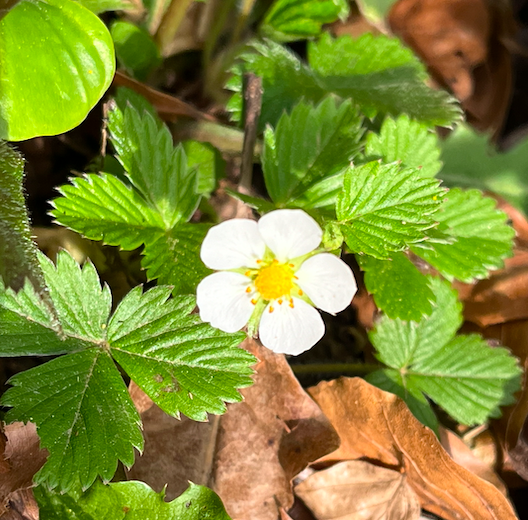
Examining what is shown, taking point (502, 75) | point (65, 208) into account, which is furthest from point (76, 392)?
point (502, 75)

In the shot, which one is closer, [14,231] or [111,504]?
[14,231]

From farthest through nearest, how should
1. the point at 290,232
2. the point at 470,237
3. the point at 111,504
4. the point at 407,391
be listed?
the point at 407,391, the point at 470,237, the point at 111,504, the point at 290,232

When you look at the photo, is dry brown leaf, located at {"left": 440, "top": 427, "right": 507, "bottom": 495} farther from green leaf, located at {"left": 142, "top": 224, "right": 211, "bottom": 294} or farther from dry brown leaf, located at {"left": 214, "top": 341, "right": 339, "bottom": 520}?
green leaf, located at {"left": 142, "top": 224, "right": 211, "bottom": 294}

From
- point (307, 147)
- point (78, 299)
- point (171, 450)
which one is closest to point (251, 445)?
point (171, 450)

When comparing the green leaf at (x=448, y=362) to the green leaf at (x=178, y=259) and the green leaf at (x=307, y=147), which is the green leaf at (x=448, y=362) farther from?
the green leaf at (x=178, y=259)

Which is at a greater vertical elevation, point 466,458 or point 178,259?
point 178,259

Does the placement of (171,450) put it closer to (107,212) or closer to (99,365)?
(99,365)

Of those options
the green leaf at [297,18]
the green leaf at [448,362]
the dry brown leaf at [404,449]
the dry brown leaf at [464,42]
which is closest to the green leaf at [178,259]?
the dry brown leaf at [404,449]
